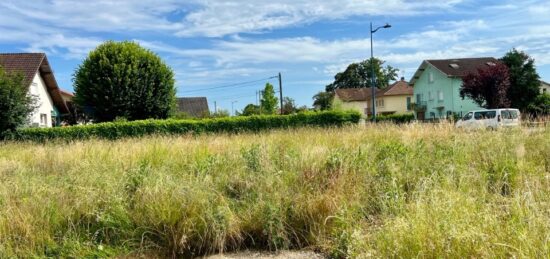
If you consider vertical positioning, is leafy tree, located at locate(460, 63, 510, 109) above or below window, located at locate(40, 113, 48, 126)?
above

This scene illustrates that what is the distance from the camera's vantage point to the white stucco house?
29672 millimetres

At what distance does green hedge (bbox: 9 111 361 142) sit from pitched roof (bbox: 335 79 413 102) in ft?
153

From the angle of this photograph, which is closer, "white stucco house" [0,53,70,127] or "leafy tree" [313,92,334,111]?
"white stucco house" [0,53,70,127]

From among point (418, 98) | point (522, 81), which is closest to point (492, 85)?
point (522, 81)

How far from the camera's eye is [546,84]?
54.8 m

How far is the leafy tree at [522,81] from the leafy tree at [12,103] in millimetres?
38237

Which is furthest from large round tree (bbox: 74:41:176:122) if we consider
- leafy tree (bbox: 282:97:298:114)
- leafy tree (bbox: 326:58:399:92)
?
leafy tree (bbox: 326:58:399:92)

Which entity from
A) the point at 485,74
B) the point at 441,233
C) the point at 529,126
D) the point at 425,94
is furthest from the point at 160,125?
the point at 425,94

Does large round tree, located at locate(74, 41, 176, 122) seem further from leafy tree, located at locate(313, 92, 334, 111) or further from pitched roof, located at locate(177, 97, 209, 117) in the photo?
leafy tree, located at locate(313, 92, 334, 111)

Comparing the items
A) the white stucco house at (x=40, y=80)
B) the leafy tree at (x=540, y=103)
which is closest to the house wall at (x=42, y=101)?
the white stucco house at (x=40, y=80)

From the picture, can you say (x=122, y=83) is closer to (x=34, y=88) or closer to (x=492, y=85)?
(x=34, y=88)

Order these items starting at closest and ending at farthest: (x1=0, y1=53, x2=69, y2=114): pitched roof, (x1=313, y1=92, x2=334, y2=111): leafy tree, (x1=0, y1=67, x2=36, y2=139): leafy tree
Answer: (x1=0, y1=67, x2=36, y2=139): leafy tree < (x1=0, y1=53, x2=69, y2=114): pitched roof < (x1=313, y1=92, x2=334, y2=111): leafy tree

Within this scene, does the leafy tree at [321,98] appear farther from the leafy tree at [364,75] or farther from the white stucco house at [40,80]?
the white stucco house at [40,80]

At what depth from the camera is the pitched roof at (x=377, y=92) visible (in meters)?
69.4
